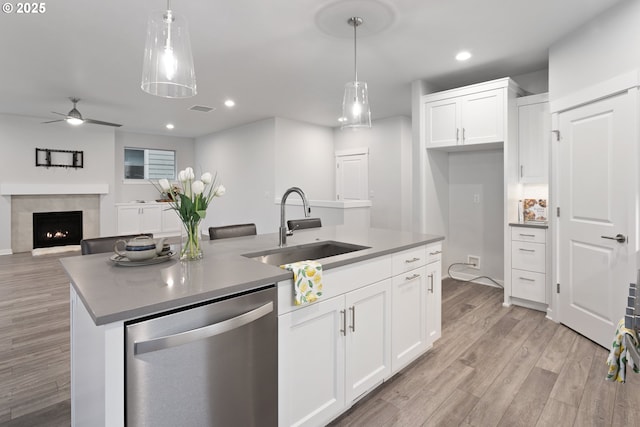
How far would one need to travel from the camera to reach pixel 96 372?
3.66ft

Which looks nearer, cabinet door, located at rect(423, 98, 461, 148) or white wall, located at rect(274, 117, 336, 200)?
cabinet door, located at rect(423, 98, 461, 148)

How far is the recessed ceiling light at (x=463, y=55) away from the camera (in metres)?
3.41

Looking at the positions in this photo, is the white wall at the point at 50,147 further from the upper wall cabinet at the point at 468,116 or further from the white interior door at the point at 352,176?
the upper wall cabinet at the point at 468,116

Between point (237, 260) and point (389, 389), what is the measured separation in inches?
50.5

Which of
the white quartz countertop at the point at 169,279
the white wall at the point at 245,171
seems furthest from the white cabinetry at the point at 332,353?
the white wall at the point at 245,171

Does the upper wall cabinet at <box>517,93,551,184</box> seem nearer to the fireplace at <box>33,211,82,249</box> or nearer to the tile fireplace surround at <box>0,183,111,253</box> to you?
the tile fireplace surround at <box>0,183,111,253</box>

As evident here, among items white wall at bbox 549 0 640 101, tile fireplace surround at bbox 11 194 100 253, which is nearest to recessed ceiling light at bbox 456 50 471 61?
white wall at bbox 549 0 640 101

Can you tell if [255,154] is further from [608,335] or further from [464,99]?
[608,335]

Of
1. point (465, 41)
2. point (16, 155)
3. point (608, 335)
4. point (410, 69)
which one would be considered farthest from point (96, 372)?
point (16, 155)

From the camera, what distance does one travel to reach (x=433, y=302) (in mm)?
2516

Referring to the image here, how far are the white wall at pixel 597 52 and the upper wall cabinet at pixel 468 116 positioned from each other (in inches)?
18.7

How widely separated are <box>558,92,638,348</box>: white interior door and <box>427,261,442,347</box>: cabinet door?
1353mm

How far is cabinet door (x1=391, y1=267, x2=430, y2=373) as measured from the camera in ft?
7.00

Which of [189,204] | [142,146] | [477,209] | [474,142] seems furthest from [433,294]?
[142,146]
